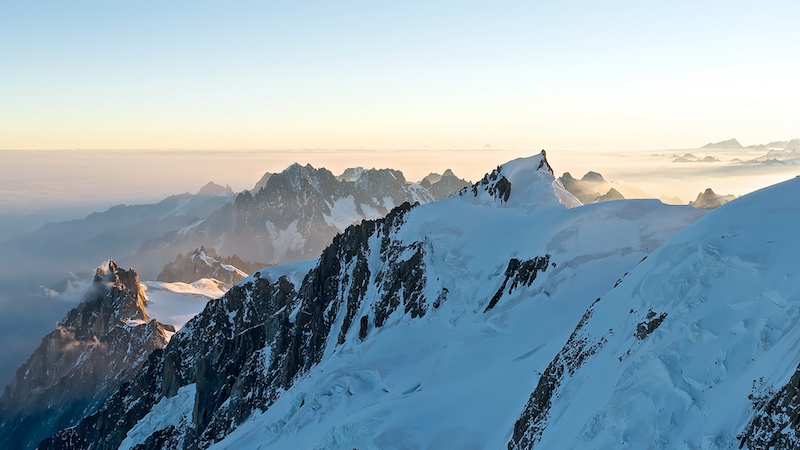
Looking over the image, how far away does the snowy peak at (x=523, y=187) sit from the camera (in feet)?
261

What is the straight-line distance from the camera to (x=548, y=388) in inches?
1374

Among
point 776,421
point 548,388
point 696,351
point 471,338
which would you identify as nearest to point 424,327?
point 471,338

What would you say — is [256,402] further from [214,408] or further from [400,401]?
[400,401]

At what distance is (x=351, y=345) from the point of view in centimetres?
7544

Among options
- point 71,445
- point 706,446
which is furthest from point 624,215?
point 71,445

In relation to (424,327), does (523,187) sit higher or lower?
higher

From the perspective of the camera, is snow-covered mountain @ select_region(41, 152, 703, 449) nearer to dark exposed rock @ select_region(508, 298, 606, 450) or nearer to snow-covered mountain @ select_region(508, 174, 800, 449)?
dark exposed rock @ select_region(508, 298, 606, 450)

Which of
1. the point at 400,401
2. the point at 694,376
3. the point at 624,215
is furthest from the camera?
the point at 624,215

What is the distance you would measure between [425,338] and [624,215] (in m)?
25.7

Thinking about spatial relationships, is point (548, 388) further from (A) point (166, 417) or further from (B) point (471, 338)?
(A) point (166, 417)

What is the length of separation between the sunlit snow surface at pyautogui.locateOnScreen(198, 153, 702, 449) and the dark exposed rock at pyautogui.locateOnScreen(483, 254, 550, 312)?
1.02 meters

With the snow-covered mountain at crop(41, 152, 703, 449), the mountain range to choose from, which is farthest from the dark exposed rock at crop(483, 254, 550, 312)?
the mountain range

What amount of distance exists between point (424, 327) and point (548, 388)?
31739 millimetres

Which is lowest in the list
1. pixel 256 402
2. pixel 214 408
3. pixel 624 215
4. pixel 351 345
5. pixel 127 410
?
pixel 127 410
